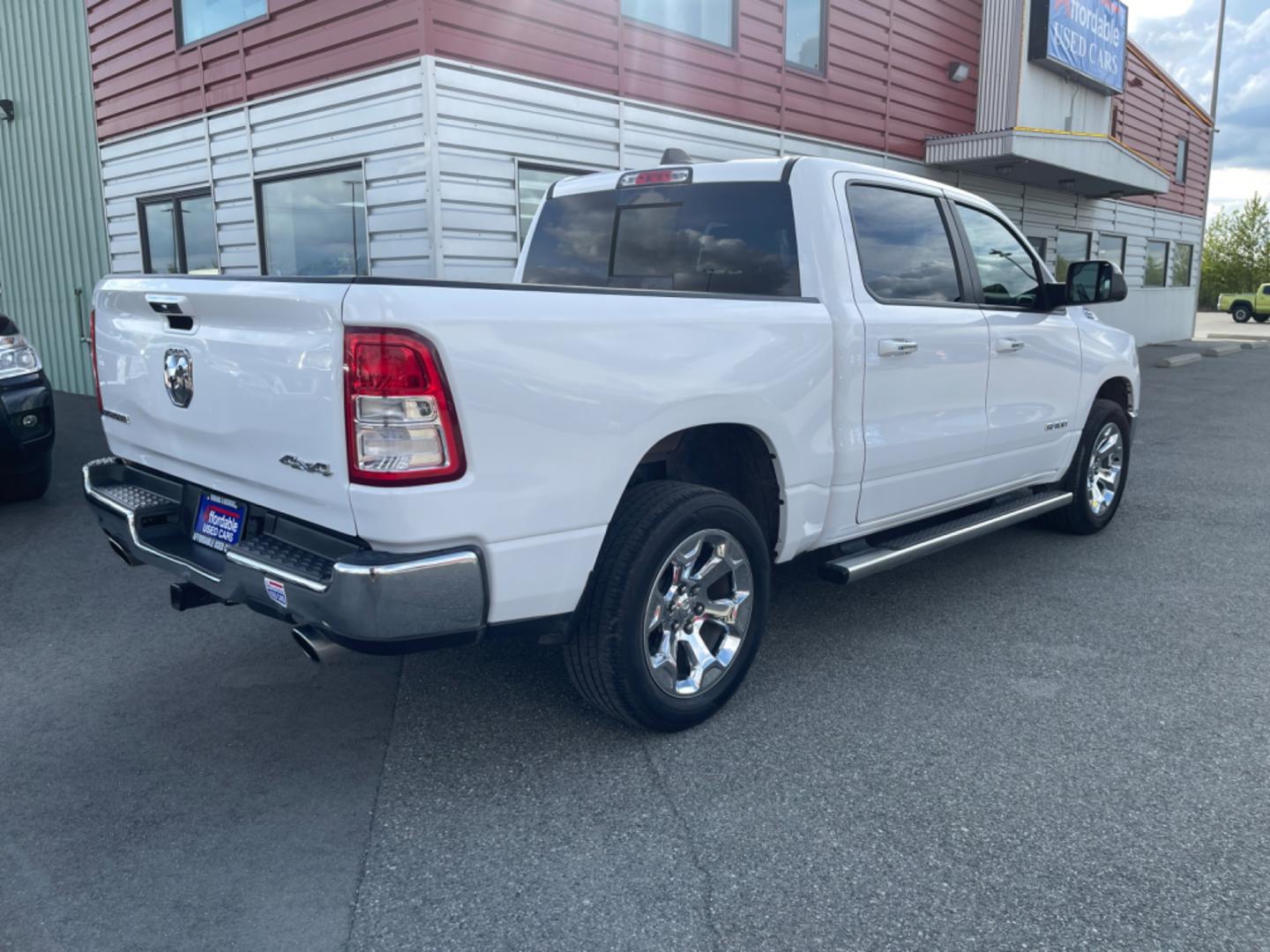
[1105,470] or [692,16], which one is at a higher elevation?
[692,16]

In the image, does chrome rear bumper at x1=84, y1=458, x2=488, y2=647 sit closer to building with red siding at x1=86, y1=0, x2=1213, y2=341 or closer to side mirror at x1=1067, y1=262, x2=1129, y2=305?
side mirror at x1=1067, y1=262, x2=1129, y2=305

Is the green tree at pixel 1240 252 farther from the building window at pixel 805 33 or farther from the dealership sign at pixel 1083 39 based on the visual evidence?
the building window at pixel 805 33

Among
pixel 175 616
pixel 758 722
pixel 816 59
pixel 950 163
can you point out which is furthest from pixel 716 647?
pixel 950 163

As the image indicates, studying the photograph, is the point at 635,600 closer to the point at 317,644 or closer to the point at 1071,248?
the point at 317,644

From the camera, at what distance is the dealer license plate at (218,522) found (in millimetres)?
3018

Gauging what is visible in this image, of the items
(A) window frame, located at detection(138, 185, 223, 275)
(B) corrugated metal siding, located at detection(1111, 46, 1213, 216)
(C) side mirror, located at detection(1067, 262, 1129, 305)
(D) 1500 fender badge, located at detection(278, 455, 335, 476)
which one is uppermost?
(B) corrugated metal siding, located at detection(1111, 46, 1213, 216)

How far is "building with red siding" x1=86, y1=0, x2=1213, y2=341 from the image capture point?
7301 mm

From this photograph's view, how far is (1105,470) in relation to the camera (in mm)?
5867

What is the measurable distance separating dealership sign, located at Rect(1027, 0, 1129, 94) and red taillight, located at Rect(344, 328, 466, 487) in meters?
13.9

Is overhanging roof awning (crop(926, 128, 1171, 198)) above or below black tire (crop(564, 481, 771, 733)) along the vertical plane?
above

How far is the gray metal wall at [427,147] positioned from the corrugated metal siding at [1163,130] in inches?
460

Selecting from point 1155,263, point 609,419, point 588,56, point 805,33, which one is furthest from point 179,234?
point 1155,263

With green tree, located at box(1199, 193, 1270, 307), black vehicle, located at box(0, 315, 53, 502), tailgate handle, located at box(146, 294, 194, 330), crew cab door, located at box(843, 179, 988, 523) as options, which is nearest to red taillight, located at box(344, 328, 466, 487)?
tailgate handle, located at box(146, 294, 194, 330)

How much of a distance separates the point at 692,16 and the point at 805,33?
1.99 meters
